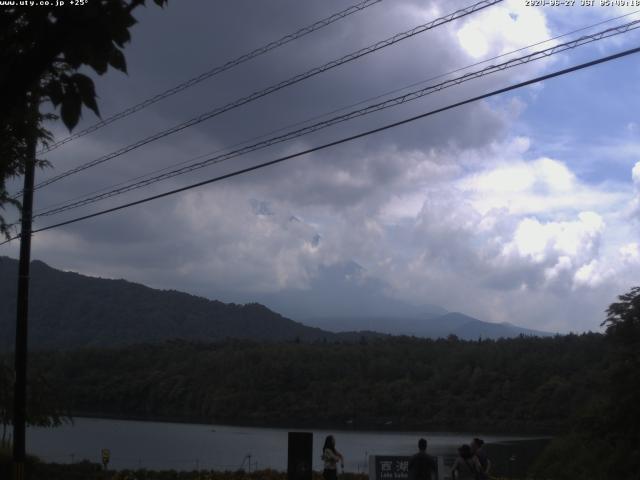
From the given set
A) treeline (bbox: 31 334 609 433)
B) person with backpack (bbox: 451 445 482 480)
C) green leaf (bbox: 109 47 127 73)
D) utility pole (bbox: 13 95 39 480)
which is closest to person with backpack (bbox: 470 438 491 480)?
person with backpack (bbox: 451 445 482 480)

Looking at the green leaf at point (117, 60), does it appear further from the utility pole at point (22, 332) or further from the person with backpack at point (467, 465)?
the utility pole at point (22, 332)

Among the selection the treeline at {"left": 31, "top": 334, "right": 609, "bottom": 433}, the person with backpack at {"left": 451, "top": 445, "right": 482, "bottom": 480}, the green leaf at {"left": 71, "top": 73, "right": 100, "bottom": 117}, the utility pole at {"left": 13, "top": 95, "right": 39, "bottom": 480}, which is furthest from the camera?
the treeline at {"left": 31, "top": 334, "right": 609, "bottom": 433}

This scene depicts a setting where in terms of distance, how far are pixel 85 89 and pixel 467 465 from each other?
13.1 m

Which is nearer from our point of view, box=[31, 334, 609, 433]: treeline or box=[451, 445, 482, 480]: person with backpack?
box=[451, 445, 482, 480]: person with backpack

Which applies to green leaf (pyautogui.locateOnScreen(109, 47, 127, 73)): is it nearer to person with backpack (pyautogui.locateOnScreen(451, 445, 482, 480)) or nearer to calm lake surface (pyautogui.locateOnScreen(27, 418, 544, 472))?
person with backpack (pyautogui.locateOnScreen(451, 445, 482, 480))

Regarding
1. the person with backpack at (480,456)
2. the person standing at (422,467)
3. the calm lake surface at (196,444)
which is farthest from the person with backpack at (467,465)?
the calm lake surface at (196,444)

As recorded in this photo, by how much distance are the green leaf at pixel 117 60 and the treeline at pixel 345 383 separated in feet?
244

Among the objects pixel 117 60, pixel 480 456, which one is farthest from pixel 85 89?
pixel 480 456

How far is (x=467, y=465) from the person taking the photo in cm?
1616

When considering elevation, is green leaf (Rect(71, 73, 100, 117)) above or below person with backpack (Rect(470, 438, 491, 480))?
above

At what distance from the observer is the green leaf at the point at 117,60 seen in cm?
506

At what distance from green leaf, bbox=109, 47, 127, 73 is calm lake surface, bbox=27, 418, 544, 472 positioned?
3652 centimetres

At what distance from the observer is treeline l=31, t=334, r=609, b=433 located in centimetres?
8206

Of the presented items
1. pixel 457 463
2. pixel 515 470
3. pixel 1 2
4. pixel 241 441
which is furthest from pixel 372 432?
pixel 1 2
